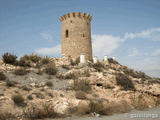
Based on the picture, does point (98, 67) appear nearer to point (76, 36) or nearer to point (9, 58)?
point (76, 36)

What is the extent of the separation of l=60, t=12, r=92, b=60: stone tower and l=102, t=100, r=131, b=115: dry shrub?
32.7ft

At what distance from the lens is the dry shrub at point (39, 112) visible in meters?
6.26

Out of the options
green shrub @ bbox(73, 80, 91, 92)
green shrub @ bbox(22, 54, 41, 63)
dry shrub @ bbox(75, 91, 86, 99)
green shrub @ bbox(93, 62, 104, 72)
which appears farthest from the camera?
green shrub @ bbox(22, 54, 41, 63)

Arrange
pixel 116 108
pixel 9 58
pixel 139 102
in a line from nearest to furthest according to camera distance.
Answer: pixel 116 108, pixel 139 102, pixel 9 58

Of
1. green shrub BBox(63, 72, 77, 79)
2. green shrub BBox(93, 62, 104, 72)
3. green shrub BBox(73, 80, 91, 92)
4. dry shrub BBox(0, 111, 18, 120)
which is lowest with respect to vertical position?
dry shrub BBox(0, 111, 18, 120)

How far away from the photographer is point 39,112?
257 inches

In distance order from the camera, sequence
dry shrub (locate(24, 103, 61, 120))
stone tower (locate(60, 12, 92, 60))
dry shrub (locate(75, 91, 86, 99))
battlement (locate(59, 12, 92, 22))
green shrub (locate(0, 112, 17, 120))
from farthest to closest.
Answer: battlement (locate(59, 12, 92, 22)), stone tower (locate(60, 12, 92, 60)), dry shrub (locate(75, 91, 86, 99)), dry shrub (locate(24, 103, 61, 120)), green shrub (locate(0, 112, 17, 120))

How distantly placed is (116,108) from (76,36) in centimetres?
1184

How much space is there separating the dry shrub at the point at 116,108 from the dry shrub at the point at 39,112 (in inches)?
106

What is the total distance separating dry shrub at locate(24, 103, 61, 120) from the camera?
6.26m

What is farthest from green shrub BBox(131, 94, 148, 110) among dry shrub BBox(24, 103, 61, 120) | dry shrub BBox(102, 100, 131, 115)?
dry shrub BBox(24, 103, 61, 120)

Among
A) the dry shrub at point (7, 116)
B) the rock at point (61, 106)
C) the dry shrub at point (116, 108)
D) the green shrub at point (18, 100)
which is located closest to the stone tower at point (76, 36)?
the dry shrub at point (116, 108)

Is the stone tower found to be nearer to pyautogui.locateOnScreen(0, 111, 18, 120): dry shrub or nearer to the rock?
the rock

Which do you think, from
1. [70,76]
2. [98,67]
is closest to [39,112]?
[70,76]
